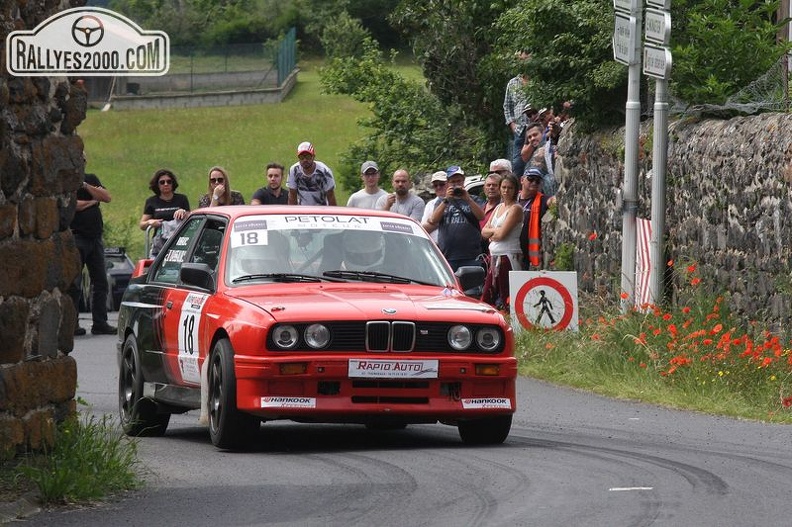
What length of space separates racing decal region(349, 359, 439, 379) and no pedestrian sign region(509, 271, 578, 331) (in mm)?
6415

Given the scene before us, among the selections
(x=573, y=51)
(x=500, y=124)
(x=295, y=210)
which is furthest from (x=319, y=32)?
(x=295, y=210)

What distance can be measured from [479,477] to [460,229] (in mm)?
9651

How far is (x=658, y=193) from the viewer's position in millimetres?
17391

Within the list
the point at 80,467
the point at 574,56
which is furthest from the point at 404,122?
the point at 80,467

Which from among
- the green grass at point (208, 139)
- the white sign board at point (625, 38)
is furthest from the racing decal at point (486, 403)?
the green grass at point (208, 139)

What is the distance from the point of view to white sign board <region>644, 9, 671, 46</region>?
17.2 meters

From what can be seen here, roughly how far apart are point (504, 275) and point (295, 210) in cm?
704

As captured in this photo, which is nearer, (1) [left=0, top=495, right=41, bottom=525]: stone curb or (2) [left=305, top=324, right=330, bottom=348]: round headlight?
(1) [left=0, top=495, right=41, bottom=525]: stone curb

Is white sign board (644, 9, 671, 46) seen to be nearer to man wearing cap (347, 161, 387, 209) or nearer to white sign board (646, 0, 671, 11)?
white sign board (646, 0, 671, 11)

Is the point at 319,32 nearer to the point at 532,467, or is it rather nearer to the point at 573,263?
the point at 573,263

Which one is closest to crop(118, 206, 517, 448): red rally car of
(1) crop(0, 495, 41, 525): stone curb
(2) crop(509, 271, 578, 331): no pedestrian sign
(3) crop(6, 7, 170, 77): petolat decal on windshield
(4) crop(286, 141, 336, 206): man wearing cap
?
(1) crop(0, 495, 41, 525): stone curb

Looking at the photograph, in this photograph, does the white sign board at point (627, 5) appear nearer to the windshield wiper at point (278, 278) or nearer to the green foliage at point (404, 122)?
the windshield wiper at point (278, 278)

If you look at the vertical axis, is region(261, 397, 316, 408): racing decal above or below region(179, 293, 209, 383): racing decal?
below

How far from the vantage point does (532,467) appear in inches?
414
